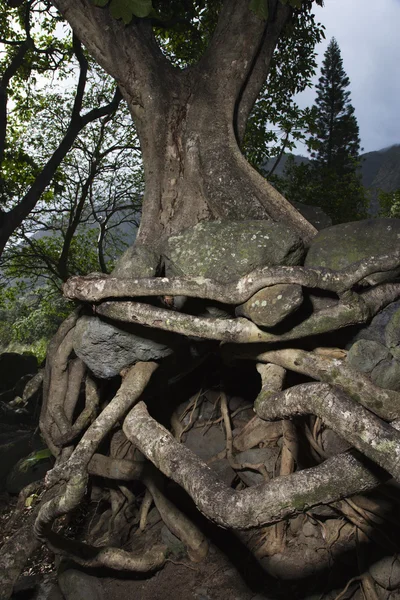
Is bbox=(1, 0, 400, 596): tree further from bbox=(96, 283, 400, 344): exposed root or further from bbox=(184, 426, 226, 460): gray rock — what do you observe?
bbox=(184, 426, 226, 460): gray rock

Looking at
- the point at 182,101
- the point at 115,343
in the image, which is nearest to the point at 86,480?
the point at 115,343

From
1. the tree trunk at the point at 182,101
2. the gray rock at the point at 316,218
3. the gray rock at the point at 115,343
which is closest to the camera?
the gray rock at the point at 115,343

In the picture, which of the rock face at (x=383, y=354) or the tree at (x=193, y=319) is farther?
the rock face at (x=383, y=354)

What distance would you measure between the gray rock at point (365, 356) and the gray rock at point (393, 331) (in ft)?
0.34

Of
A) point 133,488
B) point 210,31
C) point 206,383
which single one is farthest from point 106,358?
point 210,31

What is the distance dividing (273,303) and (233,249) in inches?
27.2

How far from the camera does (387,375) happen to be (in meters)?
2.76

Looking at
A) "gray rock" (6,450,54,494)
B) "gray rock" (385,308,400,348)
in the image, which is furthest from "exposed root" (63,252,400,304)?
"gray rock" (6,450,54,494)

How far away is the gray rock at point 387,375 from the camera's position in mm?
2748

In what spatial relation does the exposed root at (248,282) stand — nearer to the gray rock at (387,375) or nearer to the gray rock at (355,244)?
the gray rock at (355,244)

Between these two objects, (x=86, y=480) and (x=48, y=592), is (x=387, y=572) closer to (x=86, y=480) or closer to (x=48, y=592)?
(x=86, y=480)

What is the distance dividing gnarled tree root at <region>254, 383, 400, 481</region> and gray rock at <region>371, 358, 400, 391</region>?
0.68 metres

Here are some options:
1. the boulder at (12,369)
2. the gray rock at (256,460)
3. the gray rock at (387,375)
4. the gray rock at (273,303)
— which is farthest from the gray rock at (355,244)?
the boulder at (12,369)

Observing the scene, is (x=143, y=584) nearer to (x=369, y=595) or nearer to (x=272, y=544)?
(x=272, y=544)
